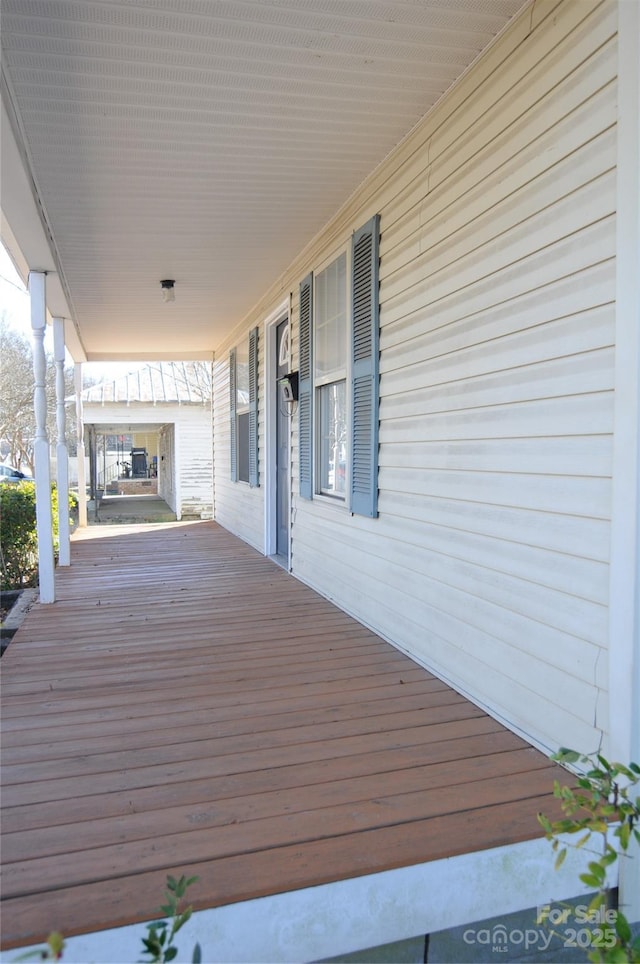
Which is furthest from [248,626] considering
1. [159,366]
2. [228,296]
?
[159,366]

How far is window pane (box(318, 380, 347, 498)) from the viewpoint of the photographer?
428 centimetres

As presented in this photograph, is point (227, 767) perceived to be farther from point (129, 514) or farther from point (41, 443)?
point (129, 514)

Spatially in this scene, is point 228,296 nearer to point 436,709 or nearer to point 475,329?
point 475,329

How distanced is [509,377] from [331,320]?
2.31 metres

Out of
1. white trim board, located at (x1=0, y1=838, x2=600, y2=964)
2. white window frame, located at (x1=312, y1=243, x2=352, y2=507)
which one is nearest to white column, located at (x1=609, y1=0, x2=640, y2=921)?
white trim board, located at (x1=0, y1=838, x2=600, y2=964)

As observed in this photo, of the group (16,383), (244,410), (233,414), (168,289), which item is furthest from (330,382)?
(16,383)

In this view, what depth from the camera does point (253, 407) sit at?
686 centimetres

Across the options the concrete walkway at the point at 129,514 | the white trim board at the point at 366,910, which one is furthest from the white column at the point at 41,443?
the concrete walkway at the point at 129,514

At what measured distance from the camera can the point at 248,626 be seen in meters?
3.79

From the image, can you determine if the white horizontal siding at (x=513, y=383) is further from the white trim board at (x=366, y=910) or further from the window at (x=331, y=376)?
the window at (x=331, y=376)

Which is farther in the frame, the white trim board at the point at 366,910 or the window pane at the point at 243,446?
the window pane at the point at 243,446

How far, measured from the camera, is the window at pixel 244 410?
269 inches

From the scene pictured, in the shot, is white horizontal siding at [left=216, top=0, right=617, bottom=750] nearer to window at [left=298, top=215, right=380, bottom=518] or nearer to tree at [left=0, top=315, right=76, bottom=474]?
window at [left=298, top=215, right=380, bottom=518]

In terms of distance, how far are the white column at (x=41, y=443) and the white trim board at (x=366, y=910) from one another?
132 inches
